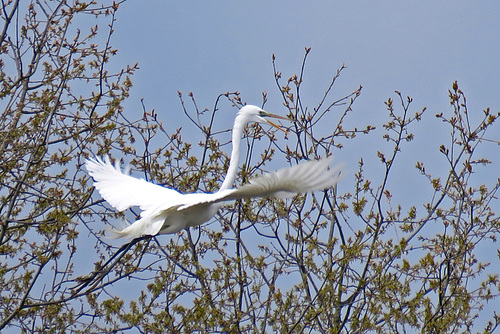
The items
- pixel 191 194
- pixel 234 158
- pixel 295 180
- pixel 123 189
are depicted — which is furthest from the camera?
pixel 123 189

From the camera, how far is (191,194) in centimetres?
800

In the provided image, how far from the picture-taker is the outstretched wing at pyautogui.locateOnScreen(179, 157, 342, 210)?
6133 mm

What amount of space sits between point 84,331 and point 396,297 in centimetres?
307

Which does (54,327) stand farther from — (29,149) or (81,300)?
(29,149)

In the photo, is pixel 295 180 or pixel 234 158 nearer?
pixel 295 180

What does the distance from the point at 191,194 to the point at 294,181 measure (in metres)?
1.80

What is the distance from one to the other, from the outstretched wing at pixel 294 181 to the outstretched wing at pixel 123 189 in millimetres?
1150

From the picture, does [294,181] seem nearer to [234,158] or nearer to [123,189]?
[234,158]

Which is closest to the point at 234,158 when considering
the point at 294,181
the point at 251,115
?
the point at 251,115

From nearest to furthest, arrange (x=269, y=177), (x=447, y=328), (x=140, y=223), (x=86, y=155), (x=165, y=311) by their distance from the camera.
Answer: (x=269, y=177)
(x=140, y=223)
(x=447, y=328)
(x=165, y=311)
(x=86, y=155)

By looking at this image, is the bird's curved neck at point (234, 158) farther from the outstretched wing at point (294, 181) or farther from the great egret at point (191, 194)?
the outstretched wing at point (294, 181)

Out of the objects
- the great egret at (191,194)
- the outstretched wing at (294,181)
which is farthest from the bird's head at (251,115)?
the outstretched wing at (294,181)

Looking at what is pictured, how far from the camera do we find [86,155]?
958 centimetres

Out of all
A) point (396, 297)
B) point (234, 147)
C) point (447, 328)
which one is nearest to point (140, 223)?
point (234, 147)
